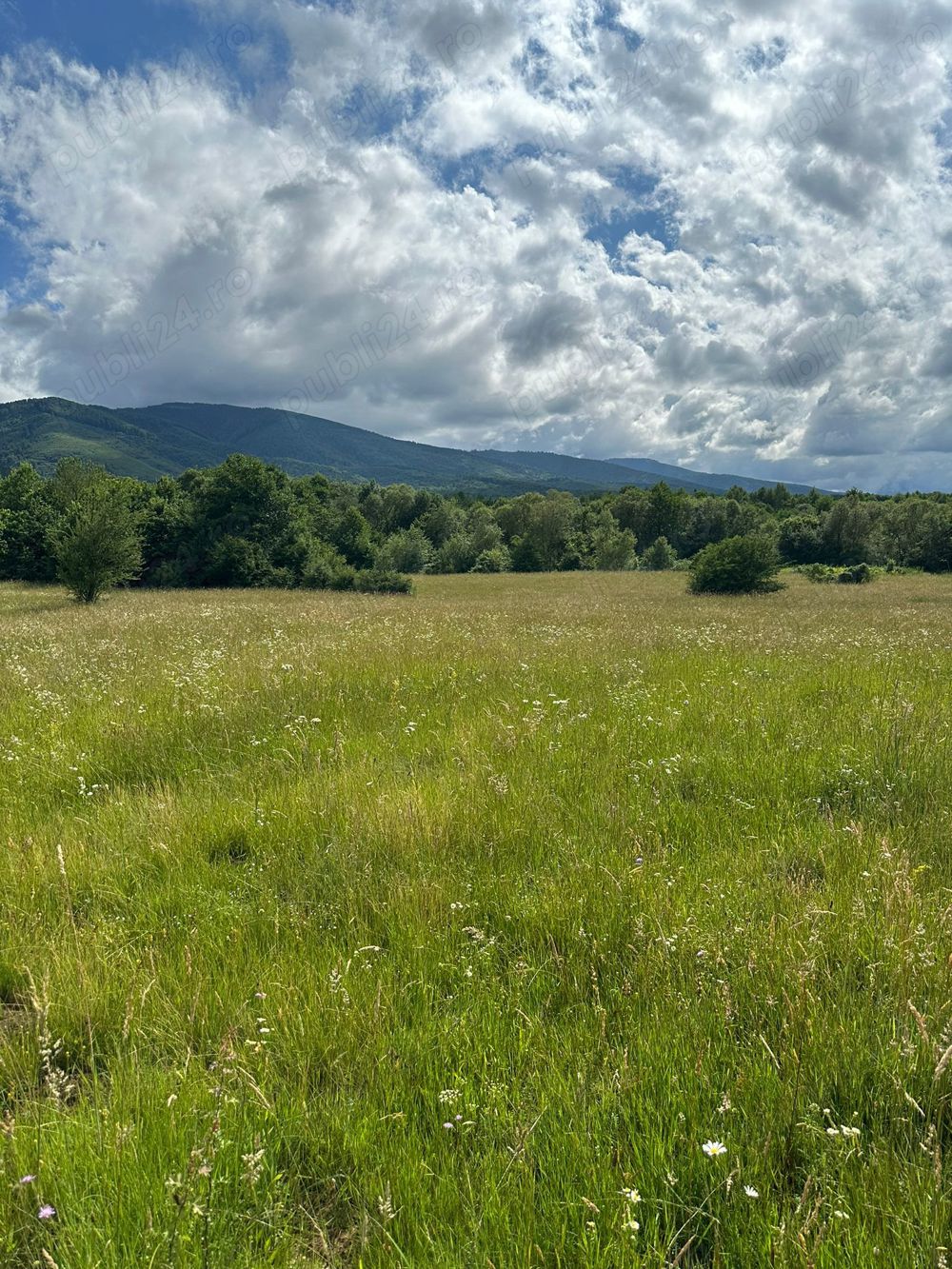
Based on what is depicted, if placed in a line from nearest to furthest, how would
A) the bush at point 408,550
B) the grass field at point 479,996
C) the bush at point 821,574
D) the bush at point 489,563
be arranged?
1. the grass field at point 479,996
2. the bush at point 821,574
3. the bush at point 408,550
4. the bush at point 489,563

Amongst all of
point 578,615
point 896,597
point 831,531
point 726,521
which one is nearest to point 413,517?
point 726,521

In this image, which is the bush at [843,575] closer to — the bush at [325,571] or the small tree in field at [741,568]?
the small tree in field at [741,568]

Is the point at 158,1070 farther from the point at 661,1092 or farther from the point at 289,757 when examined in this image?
the point at 289,757

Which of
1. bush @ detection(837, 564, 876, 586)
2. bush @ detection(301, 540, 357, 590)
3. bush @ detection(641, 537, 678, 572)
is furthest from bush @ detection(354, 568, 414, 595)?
bush @ detection(641, 537, 678, 572)

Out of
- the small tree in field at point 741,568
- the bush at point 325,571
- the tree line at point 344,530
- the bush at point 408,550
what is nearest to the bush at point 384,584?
the tree line at point 344,530

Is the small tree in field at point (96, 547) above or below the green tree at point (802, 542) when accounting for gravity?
below

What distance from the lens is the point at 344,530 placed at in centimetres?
6931

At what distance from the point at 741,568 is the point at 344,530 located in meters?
44.3

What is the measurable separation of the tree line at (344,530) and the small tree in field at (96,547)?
0.06 m

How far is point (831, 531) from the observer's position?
8719 centimetres

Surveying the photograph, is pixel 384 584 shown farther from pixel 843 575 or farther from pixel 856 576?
pixel 856 576

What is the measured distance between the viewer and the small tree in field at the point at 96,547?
28422 millimetres

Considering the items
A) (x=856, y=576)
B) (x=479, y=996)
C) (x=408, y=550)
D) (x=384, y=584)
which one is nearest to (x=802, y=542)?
(x=856, y=576)

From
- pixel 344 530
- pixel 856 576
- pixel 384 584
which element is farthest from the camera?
pixel 344 530
